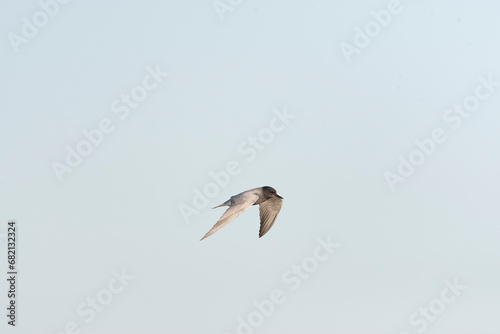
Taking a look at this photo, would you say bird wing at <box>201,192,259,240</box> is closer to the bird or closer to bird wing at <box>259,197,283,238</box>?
the bird

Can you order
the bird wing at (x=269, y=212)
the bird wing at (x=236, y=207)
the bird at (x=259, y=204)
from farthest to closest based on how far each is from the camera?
the bird wing at (x=269, y=212), the bird at (x=259, y=204), the bird wing at (x=236, y=207)

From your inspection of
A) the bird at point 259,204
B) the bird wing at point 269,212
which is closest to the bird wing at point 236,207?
the bird at point 259,204

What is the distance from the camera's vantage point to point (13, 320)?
31125 millimetres

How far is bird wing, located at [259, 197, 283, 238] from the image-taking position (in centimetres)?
3147

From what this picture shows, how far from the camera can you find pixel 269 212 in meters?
31.7

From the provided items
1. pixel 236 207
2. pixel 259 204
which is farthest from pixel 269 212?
pixel 236 207

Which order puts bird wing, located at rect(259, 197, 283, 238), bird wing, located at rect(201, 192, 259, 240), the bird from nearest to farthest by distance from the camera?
1. bird wing, located at rect(201, 192, 259, 240)
2. the bird
3. bird wing, located at rect(259, 197, 283, 238)

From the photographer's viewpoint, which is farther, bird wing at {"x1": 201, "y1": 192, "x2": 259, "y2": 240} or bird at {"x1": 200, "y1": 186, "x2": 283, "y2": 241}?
bird at {"x1": 200, "y1": 186, "x2": 283, "y2": 241}

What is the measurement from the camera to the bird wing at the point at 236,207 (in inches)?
942

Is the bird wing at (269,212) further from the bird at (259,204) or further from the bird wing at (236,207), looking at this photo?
the bird wing at (236,207)

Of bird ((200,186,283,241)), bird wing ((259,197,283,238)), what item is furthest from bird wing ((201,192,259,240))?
bird wing ((259,197,283,238))

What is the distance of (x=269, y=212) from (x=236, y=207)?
5.88 metres

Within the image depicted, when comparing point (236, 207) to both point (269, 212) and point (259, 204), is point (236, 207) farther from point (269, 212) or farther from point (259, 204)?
point (269, 212)

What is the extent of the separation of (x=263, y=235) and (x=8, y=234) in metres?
9.96
